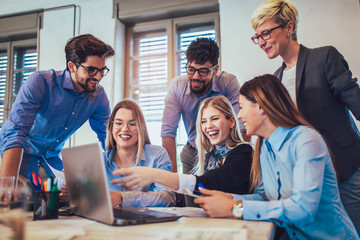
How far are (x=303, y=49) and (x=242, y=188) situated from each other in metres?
0.79

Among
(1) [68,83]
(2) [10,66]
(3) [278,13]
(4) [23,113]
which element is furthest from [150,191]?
(2) [10,66]

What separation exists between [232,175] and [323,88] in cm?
62

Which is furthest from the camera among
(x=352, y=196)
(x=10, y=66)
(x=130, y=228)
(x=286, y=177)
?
(x=10, y=66)

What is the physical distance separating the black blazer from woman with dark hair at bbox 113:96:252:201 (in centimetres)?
37

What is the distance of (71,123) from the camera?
2127mm

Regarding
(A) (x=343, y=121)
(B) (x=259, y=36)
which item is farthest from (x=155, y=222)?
(B) (x=259, y=36)

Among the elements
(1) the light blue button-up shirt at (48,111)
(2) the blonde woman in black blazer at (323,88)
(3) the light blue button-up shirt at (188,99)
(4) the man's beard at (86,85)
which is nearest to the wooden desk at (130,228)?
(2) the blonde woman in black blazer at (323,88)

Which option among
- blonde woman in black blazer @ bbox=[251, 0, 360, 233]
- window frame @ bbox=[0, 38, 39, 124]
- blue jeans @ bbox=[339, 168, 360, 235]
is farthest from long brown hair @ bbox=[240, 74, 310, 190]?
window frame @ bbox=[0, 38, 39, 124]

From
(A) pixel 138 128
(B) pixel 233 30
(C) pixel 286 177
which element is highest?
(B) pixel 233 30

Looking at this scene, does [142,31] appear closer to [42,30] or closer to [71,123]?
[42,30]

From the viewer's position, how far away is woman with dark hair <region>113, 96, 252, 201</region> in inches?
44.7

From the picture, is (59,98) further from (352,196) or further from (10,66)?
(10,66)

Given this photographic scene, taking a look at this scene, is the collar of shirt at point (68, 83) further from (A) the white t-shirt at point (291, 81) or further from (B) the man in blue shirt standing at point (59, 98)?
(A) the white t-shirt at point (291, 81)

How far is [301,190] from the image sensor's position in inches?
36.9
